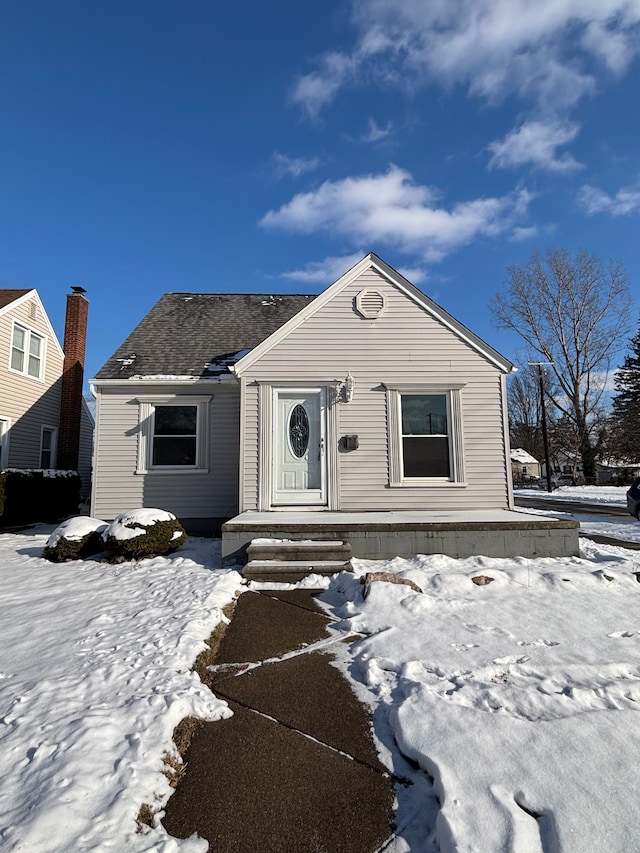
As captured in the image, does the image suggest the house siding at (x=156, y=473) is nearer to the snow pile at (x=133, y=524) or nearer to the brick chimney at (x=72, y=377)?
the snow pile at (x=133, y=524)

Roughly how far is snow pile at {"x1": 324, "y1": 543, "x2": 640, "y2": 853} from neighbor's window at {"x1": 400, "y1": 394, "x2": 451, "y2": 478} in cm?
330

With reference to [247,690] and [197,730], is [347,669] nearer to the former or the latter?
[247,690]

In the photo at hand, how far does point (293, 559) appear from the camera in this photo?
6.43 metres

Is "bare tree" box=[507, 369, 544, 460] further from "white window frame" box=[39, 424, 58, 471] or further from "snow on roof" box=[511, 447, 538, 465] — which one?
"white window frame" box=[39, 424, 58, 471]

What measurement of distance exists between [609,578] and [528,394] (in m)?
A: 46.6

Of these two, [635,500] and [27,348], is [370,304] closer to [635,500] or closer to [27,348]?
[635,500]

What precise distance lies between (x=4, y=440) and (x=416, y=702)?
15355 mm

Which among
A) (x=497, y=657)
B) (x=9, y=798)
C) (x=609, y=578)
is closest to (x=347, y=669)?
(x=497, y=657)

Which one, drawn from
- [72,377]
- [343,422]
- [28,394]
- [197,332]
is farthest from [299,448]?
[72,377]

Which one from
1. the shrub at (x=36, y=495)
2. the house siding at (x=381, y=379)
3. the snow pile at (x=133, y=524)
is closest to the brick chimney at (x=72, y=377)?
the shrub at (x=36, y=495)

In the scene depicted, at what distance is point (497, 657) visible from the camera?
354cm

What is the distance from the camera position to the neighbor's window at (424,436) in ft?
28.9

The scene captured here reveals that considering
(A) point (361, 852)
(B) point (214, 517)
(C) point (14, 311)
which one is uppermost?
(C) point (14, 311)

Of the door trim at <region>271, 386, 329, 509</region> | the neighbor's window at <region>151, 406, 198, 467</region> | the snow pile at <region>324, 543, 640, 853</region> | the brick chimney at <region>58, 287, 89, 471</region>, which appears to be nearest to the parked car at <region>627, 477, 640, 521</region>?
the snow pile at <region>324, 543, 640, 853</region>
